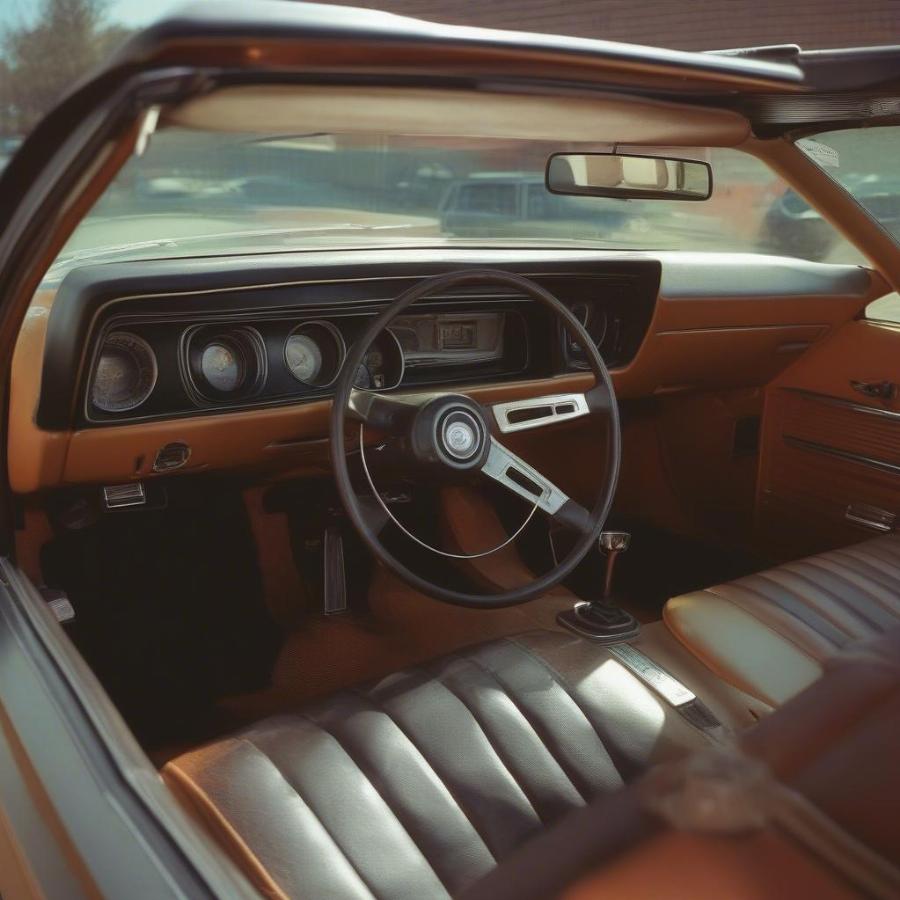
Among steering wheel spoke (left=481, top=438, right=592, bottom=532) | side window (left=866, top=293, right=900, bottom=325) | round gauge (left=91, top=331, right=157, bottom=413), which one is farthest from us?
side window (left=866, top=293, right=900, bottom=325)

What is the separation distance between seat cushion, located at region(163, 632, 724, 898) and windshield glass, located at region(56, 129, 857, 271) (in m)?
Answer: 1.08

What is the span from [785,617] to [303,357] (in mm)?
1273

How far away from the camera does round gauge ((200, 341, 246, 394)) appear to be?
2.39 meters

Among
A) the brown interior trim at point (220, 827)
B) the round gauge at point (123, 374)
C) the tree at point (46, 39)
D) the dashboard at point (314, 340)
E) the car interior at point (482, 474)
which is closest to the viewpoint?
the car interior at point (482, 474)

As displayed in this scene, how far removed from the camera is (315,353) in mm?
2555

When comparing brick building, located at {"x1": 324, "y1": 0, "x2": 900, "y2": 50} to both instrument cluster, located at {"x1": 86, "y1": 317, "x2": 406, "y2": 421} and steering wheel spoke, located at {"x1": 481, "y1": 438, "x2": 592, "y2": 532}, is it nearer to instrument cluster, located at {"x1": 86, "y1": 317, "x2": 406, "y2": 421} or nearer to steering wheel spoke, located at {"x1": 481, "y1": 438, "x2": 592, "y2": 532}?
instrument cluster, located at {"x1": 86, "y1": 317, "x2": 406, "y2": 421}

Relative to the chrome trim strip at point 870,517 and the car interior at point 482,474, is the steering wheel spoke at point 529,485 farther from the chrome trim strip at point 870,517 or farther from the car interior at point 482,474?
the chrome trim strip at point 870,517

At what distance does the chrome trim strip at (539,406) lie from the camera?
245 centimetres

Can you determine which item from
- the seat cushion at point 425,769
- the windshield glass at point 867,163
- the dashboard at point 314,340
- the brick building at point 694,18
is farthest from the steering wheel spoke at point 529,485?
the brick building at point 694,18

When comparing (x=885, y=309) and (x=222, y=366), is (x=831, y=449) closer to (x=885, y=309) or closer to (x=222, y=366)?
(x=885, y=309)

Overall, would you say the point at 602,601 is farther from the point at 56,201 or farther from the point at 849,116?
the point at 56,201

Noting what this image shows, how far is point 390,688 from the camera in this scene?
6.18 ft

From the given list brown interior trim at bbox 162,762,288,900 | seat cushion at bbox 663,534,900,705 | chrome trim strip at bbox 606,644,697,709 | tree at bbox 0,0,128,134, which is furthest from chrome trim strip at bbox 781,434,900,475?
tree at bbox 0,0,128,134

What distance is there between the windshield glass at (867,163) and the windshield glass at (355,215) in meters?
0.13
